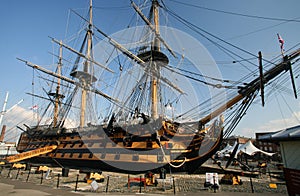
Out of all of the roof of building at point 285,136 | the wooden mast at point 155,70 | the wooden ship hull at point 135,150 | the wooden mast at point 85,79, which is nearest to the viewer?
the roof of building at point 285,136

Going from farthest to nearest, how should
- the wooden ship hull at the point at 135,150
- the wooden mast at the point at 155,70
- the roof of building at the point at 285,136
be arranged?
the wooden mast at the point at 155,70 < the wooden ship hull at the point at 135,150 < the roof of building at the point at 285,136

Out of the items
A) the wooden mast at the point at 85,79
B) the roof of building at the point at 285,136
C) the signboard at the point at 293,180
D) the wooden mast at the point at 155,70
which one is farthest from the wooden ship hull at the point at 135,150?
the signboard at the point at 293,180

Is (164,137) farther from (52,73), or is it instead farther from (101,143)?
(52,73)

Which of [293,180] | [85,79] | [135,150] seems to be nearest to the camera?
[293,180]

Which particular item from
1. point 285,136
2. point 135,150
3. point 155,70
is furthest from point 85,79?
point 285,136

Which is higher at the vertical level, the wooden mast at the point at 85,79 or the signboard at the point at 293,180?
the wooden mast at the point at 85,79

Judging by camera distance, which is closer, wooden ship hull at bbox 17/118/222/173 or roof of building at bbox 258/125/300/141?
roof of building at bbox 258/125/300/141

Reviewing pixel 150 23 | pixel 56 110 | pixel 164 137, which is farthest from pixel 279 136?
pixel 56 110

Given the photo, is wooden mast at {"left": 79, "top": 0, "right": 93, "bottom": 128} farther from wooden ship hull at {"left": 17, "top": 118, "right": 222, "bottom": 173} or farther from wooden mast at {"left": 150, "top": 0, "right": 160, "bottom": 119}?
wooden mast at {"left": 150, "top": 0, "right": 160, "bottom": 119}

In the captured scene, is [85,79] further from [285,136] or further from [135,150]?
[285,136]

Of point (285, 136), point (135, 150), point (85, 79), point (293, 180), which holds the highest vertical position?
point (85, 79)

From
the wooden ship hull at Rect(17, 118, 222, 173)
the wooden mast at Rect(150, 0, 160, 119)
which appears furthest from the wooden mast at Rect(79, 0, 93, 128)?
the wooden mast at Rect(150, 0, 160, 119)

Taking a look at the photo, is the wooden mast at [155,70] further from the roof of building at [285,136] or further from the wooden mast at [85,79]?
the roof of building at [285,136]

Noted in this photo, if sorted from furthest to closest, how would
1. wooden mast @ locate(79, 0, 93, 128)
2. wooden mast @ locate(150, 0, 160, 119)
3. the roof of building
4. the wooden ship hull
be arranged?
1. wooden mast @ locate(79, 0, 93, 128)
2. wooden mast @ locate(150, 0, 160, 119)
3. the wooden ship hull
4. the roof of building
